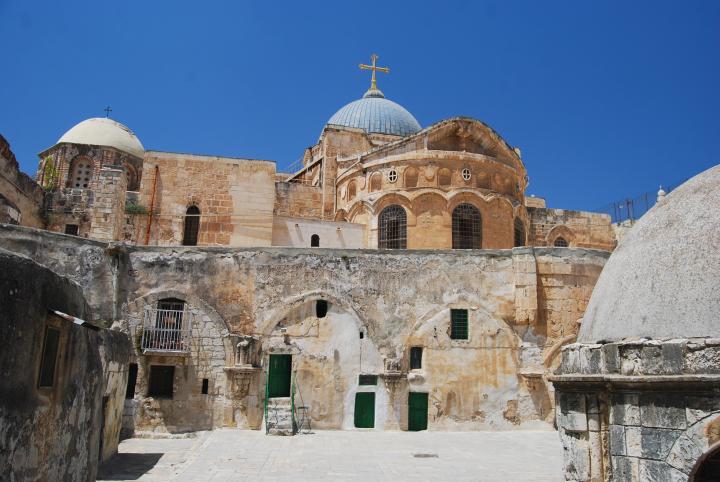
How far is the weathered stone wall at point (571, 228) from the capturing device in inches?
1071

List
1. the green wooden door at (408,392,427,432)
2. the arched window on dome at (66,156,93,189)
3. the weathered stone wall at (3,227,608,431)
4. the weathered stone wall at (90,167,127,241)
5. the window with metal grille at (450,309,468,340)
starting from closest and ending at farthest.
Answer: the weathered stone wall at (3,227,608,431) → the green wooden door at (408,392,427,432) → the window with metal grille at (450,309,468,340) → the weathered stone wall at (90,167,127,241) → the arched window on dome at (66,156,93,189)

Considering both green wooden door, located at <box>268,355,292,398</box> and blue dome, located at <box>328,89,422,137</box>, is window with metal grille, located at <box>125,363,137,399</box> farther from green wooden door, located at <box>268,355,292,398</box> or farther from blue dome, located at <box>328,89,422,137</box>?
blue dome, located at <box>328,89,422,137</box>

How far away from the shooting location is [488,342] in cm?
1708

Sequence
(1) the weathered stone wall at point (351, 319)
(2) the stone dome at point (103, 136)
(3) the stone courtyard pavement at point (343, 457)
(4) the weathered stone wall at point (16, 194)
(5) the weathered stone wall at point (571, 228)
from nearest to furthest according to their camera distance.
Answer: (3) the stone courtyard pavement at point (343, 457) → (1) the weathered stone wall at point (351, 319) → (4) the weathered stone wall at point (16, 194) → (5) the weathered stone wall at point (571, 228) → (2) the stone dome at point (103, 136)

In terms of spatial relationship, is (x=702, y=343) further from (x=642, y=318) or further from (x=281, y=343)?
(x=281, y=343)

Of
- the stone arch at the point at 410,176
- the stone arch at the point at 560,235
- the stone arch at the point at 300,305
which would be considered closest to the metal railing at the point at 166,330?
the stone arch at the point at 300,305

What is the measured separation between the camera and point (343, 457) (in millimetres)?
12719

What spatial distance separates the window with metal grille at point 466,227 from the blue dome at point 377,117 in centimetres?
833

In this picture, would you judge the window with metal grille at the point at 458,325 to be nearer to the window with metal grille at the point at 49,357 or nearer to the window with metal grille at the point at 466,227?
the window with metal grille at the point at 466,227

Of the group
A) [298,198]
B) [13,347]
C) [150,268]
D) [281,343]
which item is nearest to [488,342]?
[281,343]

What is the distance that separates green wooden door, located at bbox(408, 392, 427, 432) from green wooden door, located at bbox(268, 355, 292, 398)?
3365 mm

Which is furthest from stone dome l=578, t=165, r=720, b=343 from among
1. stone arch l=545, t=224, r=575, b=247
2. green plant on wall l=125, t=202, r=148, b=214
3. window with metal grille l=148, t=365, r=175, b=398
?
stone arch l=545, t=224, r=575, b=247

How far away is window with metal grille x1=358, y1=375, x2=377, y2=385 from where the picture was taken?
661 inches

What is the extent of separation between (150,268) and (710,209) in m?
14.6
